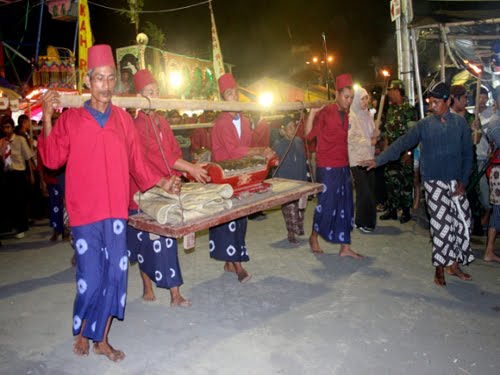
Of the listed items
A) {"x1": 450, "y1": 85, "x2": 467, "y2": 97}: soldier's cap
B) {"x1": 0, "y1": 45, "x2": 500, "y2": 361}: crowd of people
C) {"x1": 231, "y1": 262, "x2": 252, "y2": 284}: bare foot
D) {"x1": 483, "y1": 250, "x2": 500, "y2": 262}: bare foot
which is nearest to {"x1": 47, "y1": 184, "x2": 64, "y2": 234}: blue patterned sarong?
{"x1": 0, "y1": 45, "x2": 500, "y2": 361}: crowd of people

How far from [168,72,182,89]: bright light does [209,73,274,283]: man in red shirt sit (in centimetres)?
1137

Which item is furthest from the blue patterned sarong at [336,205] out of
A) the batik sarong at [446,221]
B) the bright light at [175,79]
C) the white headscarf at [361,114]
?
the bright light at [175,79]

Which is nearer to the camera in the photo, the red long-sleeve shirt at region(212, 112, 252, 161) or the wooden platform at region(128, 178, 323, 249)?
the wooden platform at region(128, 178, 323, 249)

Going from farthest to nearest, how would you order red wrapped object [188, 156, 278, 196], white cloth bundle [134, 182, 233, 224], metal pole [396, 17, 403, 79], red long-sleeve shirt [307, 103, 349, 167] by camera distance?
metal pole [396, 17, 403, 79] → red long-sleeve shirt [307, 103, 349, 167] → red wrapped object [188, 156, 278, 196] → white cloth bundle [134, 182, 233, 224]

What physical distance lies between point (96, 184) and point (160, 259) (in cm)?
130

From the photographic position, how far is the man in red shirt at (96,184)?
302cm

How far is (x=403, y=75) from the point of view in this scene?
8.76m

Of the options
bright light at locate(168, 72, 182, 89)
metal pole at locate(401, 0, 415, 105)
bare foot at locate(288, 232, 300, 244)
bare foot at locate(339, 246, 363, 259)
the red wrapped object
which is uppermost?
bright light at locate(168, 72, 182, 89)

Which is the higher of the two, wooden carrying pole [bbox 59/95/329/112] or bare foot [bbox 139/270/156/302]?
wooden carrying pole [bbox 59/95/329/112]

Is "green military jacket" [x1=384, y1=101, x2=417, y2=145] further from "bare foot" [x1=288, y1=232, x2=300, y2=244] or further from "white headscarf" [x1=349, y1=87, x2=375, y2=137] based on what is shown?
"bare foot" [x1=288, y1=232, x2=300, y2=244]

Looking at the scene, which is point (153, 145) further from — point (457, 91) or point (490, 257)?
point (490, 257)

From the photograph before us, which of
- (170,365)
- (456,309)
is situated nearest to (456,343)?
(456,309)

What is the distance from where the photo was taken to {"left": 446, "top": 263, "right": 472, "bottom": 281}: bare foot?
466 cm

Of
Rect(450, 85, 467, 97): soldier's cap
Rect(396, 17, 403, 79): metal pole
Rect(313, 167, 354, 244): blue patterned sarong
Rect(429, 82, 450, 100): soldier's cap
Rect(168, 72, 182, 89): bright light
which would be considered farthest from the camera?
Rect(168, 72, 182, 89): bright light
